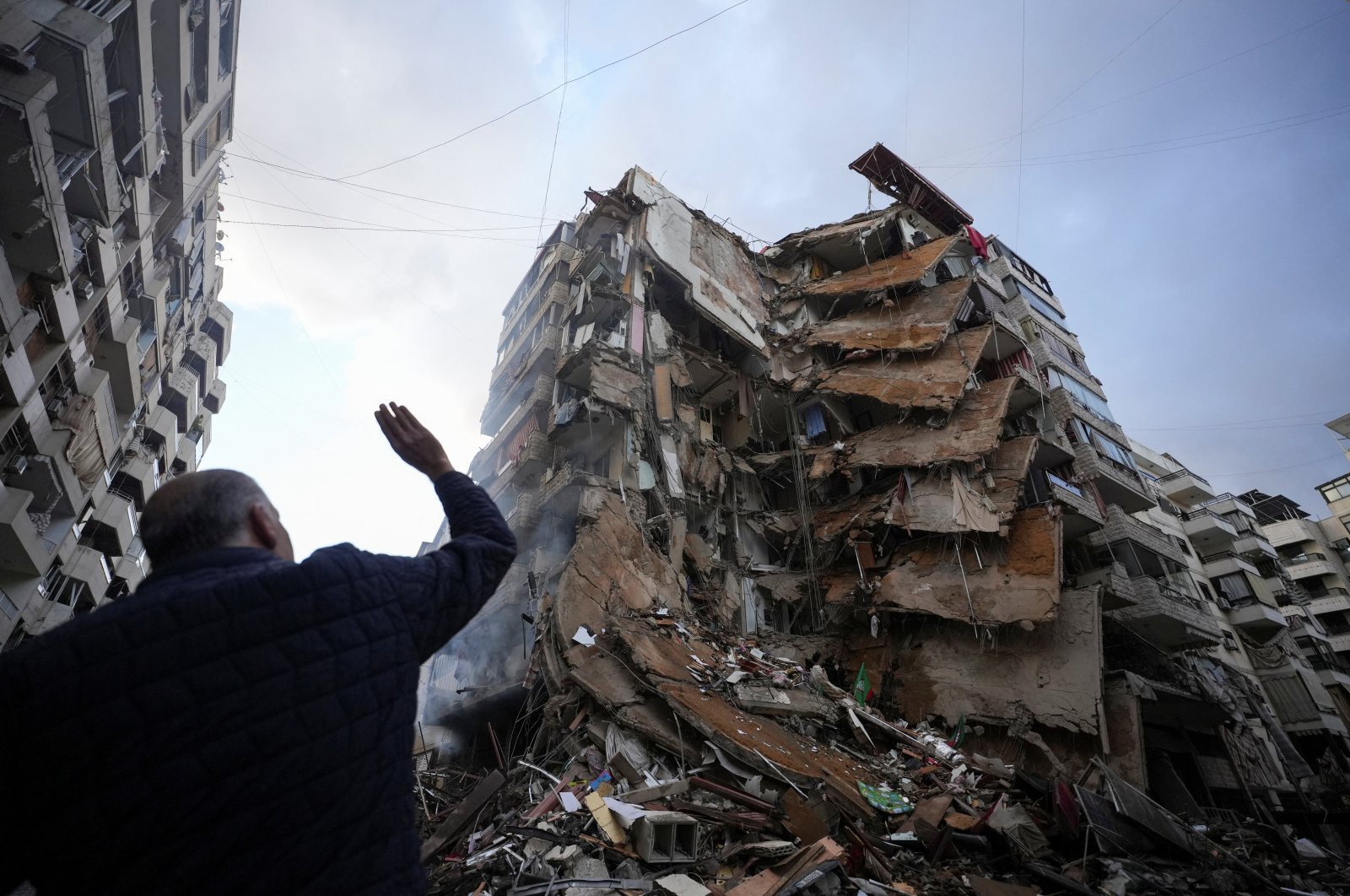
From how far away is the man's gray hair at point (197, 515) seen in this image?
152 centimetres

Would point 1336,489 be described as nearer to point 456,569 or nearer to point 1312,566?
point 1312,566

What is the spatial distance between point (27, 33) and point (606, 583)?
11931mm

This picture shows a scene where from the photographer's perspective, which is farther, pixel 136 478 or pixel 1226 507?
pixel 1226 507

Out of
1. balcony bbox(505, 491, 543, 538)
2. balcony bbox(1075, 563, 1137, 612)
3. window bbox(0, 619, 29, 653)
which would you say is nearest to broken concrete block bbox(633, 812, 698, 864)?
balcony bbox(505, 491, 543, 538)

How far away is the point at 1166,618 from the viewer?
1677 centimetres

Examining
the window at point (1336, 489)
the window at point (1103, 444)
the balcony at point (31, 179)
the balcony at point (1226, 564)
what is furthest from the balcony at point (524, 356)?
the window at point (1336, 489)

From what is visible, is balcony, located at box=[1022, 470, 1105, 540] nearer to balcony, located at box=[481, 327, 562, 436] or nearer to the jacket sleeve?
balcony, located at box=[481, 327, 562, 436]

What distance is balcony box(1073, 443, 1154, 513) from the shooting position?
20000 mm

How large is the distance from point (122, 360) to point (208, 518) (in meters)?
17.8

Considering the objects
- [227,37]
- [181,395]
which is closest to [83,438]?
[181,395]

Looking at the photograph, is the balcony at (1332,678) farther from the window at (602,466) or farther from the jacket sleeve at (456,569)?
the jacket sleeve at (456,569)

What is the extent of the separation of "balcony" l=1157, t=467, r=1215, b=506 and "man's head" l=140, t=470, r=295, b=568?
4595 centimetres

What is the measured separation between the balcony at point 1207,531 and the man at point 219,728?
140 feet

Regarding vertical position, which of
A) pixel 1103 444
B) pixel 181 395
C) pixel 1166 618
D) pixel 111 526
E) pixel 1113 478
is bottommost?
pixel 1166 618
